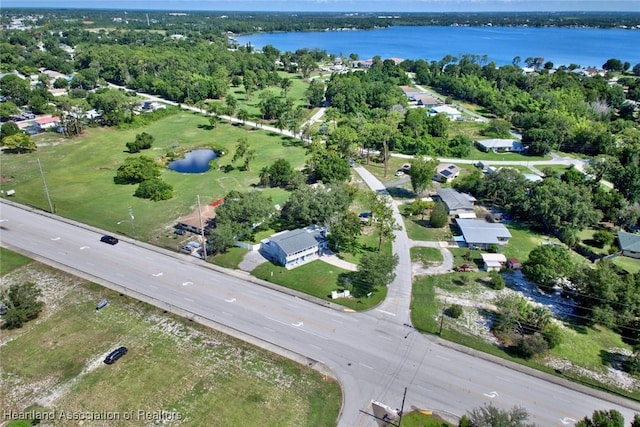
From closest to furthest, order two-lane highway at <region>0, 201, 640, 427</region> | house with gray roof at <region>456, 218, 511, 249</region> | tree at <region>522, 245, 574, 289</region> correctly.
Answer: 1. two-lane highway at <region>0, 201, 640, 427</region>
2. tree at <region>522, 245, 574, 289</region>
3. house with gray roof at <region>456, 218, 511, 249</region>

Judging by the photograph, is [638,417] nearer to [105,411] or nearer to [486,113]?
[105,411]

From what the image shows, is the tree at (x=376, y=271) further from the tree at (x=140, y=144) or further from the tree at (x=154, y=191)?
the tree at (x=140, y=144)

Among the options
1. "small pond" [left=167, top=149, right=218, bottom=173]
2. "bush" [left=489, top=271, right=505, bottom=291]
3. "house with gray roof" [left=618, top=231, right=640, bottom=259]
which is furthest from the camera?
"small pond" [left=167, top=149, right=218, bottom=173]

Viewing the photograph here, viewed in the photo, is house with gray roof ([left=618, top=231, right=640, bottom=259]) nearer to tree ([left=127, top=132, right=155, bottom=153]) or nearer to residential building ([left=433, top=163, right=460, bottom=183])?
residential building ([left=433, top=163, right=460, bottom=183])

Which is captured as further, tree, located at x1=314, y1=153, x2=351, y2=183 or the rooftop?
tree, located at x1=314, y1=153, x2=351, y2=183

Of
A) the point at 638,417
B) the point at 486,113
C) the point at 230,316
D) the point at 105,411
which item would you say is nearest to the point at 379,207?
the point at 230,316

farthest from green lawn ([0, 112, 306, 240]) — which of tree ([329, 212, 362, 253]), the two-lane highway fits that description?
tree ([329, 212, 362, 253])

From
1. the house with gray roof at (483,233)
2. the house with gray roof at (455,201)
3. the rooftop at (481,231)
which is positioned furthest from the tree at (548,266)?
the house with gray roof at (455,201)
